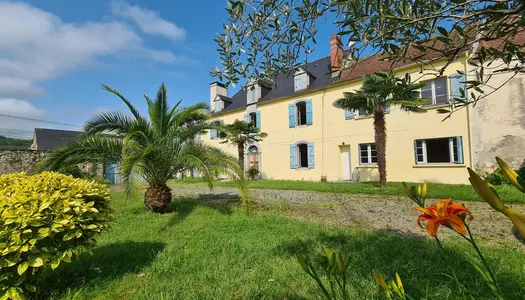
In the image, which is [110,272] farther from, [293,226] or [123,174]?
[293,226]

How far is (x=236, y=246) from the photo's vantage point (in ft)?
12.4

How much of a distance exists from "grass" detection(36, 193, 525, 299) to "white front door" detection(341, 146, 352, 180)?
1019 centimetres

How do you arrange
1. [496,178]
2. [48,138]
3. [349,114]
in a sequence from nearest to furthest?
[496,178]
[349,114]
[48,138]

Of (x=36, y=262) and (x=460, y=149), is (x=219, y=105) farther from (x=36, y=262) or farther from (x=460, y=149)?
(x=36, y=262)

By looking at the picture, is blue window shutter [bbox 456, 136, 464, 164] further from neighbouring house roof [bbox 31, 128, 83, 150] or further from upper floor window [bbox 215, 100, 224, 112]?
neighbouring house roof [bbox 31, 128, 83, 150]

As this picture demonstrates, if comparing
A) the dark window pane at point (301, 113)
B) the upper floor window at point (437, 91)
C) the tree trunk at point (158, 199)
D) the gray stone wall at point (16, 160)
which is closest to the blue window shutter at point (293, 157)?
the dark window pane at point (301, 113)

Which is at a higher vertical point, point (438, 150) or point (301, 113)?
point (301, 113)

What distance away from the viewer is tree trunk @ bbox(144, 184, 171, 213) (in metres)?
6.52

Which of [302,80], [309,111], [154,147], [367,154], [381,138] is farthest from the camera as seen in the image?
[302,80]

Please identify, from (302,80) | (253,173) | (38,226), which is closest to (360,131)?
(302,80)

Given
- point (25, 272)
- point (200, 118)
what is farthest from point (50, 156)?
point (25, 272)

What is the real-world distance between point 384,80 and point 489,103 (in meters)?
11.3

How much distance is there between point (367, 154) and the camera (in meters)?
13.4

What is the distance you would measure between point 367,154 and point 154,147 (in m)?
10.9
